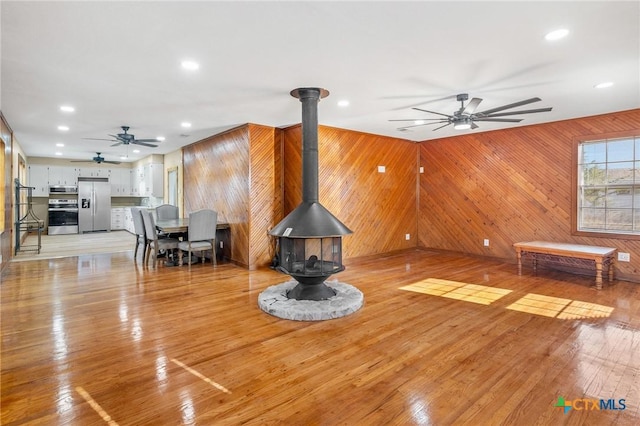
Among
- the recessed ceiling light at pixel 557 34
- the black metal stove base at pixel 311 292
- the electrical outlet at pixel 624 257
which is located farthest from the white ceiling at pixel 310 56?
the black metal stove base at pixel 311 292

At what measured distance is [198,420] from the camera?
1.83 meters

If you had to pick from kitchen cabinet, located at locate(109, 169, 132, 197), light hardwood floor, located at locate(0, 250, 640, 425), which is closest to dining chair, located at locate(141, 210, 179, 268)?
light hardwood floor, located at locate(0, 250, 640, 425)

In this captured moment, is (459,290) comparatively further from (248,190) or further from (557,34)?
(248,190)

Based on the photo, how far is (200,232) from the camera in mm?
5805

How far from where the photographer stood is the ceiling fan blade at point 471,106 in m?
3.77

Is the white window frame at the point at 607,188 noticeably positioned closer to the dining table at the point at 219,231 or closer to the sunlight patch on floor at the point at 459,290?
the sunlight patch on floor at the point at 459,290

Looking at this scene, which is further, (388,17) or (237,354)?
(237,354)

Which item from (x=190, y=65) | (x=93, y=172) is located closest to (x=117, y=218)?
(x=93, y=172)

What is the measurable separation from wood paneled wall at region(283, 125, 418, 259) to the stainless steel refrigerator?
8.27 metres

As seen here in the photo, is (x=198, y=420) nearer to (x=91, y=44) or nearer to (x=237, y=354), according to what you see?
(x=237, y=354)

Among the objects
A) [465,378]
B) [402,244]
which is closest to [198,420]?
[465,378]

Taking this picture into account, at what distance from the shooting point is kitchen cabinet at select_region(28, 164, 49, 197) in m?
10.4

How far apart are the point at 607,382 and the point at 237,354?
8.53ft

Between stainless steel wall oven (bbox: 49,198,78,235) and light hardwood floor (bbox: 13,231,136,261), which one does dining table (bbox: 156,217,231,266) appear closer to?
light hardwood floor (bbox: 13,231,136,261)
